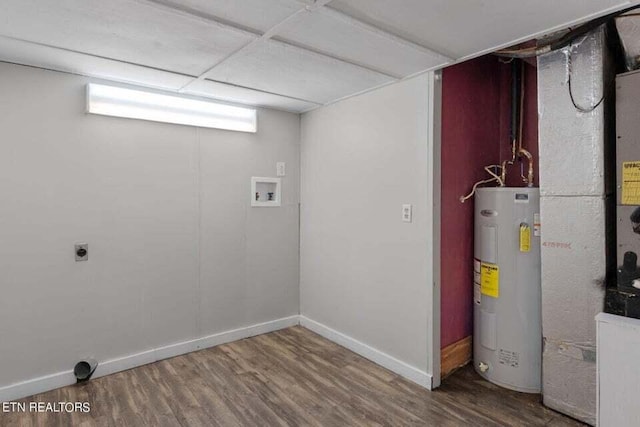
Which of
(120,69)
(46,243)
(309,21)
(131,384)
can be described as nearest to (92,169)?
(46,243)

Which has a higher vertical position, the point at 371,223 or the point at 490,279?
the point at 371,223

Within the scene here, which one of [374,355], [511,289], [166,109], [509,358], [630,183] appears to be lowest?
[374,355]

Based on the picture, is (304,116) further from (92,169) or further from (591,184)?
(591,184)

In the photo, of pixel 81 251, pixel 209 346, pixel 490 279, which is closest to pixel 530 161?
pixel 490 279

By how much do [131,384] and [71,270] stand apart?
967 mm

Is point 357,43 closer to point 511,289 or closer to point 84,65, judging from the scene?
point 84,65

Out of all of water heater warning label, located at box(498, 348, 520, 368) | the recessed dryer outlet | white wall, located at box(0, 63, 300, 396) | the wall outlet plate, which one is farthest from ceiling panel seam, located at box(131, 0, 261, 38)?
water heater warning label, located at box(498, 348, 520, 368)

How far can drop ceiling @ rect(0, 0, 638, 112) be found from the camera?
168cm

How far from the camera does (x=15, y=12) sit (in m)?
1.75

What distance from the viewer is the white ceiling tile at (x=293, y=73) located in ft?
7.37

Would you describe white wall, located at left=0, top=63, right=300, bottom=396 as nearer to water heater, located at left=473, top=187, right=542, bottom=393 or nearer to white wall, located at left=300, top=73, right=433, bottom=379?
white wall, located at left=300, top=73, right=433, bottom=379

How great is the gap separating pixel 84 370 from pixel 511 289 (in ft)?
10.6

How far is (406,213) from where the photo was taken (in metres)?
2.75

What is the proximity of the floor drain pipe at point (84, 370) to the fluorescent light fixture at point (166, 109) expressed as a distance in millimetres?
1893
